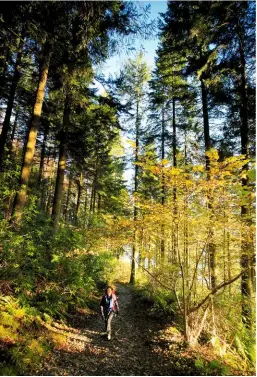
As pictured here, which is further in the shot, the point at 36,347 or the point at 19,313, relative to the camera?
the point at 19,313

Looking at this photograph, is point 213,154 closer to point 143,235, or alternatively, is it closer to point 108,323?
point 143,235

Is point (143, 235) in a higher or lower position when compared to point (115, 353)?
higher

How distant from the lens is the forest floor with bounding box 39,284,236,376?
506 cm

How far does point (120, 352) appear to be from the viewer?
20.7 feet

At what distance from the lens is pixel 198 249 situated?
6.61 meters

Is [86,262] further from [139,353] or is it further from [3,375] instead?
[3,375]

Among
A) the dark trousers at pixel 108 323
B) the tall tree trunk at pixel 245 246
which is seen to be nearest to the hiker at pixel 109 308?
the dark trousers at pixel 108 323

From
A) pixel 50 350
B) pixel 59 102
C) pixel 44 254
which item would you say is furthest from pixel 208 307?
pixel 59 102

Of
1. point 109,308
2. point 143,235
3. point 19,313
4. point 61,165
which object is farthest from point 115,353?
point 61,165

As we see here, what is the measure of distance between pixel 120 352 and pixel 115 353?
18 centimetres

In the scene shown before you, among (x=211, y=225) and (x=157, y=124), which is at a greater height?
(x=157, y=124)

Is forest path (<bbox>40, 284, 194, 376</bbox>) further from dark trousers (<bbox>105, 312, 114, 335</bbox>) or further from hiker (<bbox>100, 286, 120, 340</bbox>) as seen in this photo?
hiker (<bbox>100, 286, 120, 340</bbox>)

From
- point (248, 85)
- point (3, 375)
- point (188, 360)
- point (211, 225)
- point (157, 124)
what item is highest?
point (157, 124)

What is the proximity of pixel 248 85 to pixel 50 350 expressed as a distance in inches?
418
